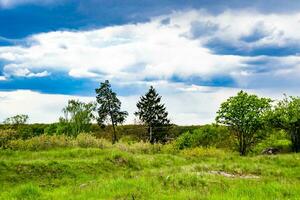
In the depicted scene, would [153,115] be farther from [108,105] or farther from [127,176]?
[127,176]

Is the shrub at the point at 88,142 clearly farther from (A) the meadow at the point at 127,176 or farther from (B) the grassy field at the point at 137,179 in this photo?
(B) the grassy field at the point at 137,179

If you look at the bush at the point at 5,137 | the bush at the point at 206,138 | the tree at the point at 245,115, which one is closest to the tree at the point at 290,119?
the tree at the point at 245,115

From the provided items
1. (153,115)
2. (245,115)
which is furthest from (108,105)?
(245,115)

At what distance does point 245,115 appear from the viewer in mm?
45844

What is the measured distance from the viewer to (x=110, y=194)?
13.7m

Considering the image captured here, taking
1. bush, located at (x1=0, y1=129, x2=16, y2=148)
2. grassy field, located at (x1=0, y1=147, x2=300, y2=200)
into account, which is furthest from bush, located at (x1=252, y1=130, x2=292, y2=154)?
bush, located at (x1=0, y1=129, x2=16, y2=148)

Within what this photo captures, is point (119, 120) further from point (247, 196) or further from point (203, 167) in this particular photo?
point (247, 196)

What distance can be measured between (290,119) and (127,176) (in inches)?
1239

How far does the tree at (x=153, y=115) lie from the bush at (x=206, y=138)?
33.1 metres

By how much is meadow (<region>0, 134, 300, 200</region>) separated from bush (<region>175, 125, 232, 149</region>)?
15310mm

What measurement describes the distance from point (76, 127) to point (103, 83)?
18.4 m

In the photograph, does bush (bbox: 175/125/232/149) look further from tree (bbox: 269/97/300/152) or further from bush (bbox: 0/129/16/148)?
bush (bbox: 0/129/16/148)

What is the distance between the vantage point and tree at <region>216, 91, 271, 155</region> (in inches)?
1806

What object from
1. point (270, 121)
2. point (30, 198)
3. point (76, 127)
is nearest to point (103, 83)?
point (76, 127)
